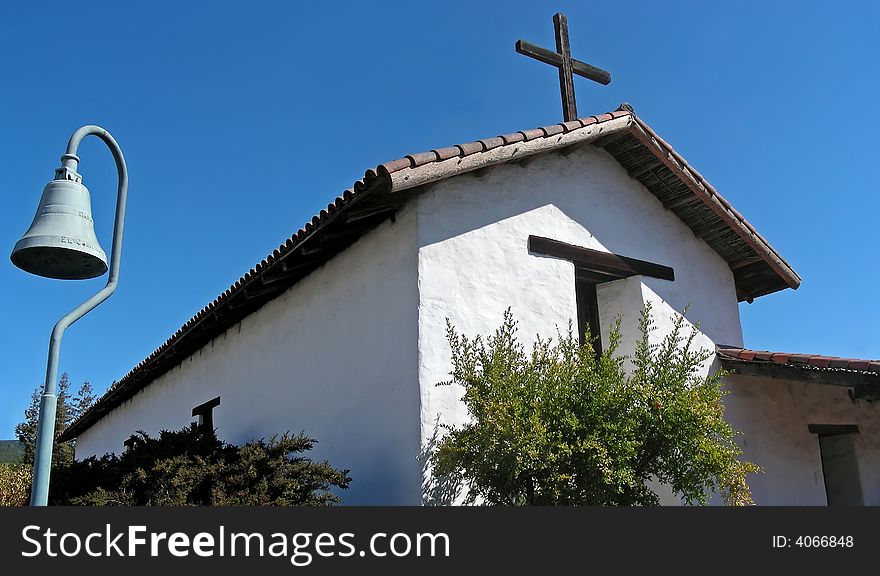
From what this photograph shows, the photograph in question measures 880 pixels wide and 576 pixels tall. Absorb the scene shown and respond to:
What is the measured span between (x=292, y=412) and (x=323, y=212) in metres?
2.64

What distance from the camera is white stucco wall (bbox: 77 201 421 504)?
6.83 meters

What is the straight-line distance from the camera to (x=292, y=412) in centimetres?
862

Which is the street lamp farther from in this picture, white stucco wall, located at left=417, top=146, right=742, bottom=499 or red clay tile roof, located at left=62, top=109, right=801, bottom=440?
white stucco wall, located at left=417, top=146, right=742, bottom=499

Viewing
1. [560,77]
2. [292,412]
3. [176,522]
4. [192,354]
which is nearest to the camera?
[176,522]

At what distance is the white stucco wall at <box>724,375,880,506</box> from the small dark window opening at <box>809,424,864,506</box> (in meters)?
0.06

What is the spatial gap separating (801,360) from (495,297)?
132 inches

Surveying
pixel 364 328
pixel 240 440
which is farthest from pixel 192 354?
pixel 364 328

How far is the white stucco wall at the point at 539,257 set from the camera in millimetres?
6958

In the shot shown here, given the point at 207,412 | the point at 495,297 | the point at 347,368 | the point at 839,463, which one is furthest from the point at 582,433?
the point at 207,412

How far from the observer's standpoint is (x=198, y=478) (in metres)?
6.19

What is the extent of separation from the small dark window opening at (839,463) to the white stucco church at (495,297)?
2cm

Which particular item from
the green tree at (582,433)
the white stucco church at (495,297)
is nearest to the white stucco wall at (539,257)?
the white stucco church at (495,297)

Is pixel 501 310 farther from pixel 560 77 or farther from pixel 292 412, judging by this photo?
pixel 560 77

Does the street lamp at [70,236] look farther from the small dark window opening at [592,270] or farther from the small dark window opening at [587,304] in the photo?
the small dark window opening at [587,304]
